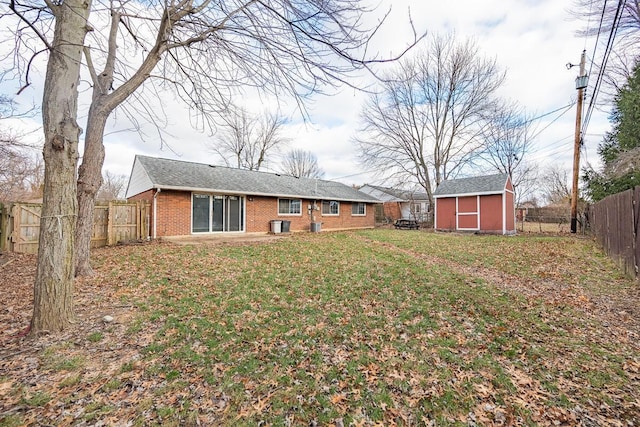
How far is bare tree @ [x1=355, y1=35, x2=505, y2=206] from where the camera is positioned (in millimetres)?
20150

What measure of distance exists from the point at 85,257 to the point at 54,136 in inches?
149

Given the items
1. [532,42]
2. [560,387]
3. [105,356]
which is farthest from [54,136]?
[532,42]

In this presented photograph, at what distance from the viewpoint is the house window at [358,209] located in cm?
1992

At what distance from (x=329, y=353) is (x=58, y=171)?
3969 mm

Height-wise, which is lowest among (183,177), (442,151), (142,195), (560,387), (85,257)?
(560,387)

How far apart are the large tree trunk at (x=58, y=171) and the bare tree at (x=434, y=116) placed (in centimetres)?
2019

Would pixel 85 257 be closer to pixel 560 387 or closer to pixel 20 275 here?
pixel 20 275

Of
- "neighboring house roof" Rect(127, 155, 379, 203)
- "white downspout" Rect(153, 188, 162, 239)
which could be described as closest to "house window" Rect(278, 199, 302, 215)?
"neighboring house roof" Rect(127, 155, 379, 203)

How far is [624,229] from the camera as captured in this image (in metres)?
6.62

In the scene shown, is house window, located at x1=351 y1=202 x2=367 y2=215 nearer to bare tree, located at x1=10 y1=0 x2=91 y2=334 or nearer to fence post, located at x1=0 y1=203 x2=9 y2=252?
fence post, located at x1=0 y1=203 x2=9 y2=252

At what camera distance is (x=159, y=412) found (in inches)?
88.7

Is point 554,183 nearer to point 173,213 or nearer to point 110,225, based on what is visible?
point 173,213

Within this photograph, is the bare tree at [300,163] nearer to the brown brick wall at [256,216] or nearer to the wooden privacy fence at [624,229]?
the brown brick wall at [256,216]

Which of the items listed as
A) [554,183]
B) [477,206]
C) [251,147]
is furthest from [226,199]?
[554,183]
